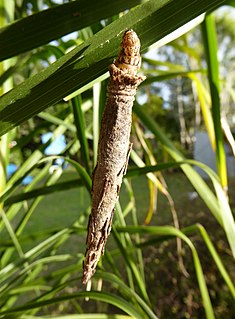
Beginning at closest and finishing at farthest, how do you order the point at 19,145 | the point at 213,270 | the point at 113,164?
the point at 113,164 → the point at 19,145 → the point at 213,270

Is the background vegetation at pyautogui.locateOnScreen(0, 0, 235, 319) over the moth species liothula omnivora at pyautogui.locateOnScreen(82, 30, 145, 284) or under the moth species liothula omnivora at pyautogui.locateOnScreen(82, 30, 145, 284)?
over

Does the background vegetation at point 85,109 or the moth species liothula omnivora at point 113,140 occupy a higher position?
the background vegetation at point 85,109

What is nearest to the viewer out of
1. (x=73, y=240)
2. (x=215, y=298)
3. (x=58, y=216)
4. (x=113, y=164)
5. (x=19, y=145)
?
(x=113, y=164)

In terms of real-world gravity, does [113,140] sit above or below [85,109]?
below

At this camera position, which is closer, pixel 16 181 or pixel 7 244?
pixel 16 181

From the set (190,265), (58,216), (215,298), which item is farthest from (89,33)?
(58,216)

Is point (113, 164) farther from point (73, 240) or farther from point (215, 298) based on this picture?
point (73, 240)

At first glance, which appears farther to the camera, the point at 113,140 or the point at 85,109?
the point at 85,109

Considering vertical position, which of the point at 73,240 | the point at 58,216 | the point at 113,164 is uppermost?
the point at 58,216
